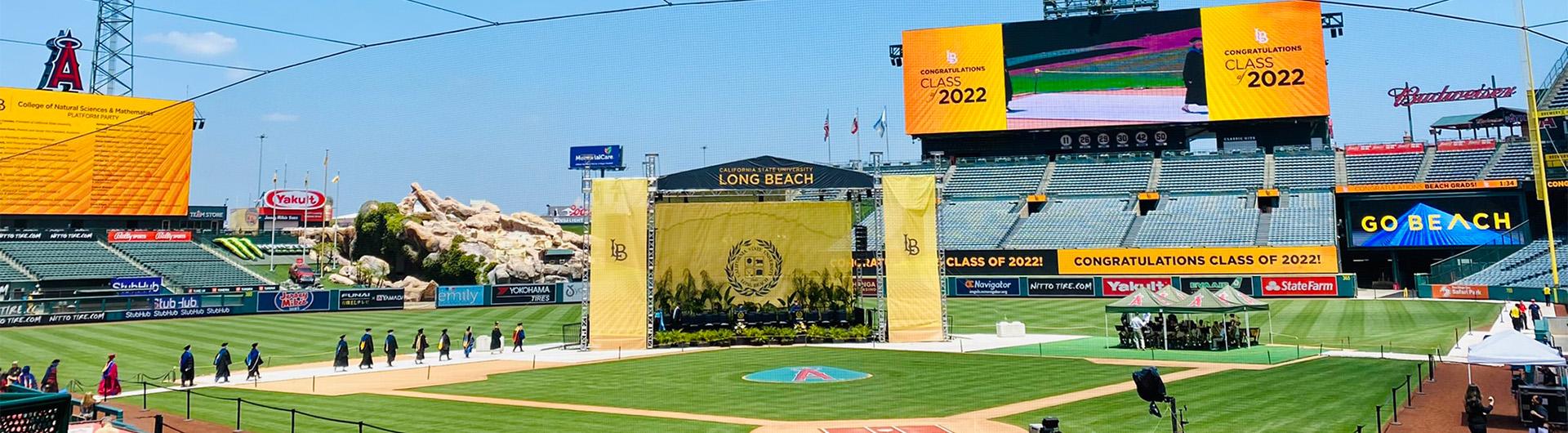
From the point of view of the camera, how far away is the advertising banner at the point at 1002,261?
55.8 m

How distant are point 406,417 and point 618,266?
1547 centimetres

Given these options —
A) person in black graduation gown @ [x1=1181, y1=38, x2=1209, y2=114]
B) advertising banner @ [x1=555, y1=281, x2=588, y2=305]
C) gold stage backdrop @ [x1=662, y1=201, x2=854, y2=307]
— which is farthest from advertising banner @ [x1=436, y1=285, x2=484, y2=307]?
person in black graduation gown @ [x1=1181, y1=38, x2=1209, y2=114]

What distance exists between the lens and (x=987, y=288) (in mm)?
55188

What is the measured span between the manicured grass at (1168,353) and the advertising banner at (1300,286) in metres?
22.5

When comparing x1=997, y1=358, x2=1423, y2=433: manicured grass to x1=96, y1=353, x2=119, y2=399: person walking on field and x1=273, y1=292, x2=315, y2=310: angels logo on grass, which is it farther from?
x1=273, y1=292, x2=315, y2=310: angels logo on grass

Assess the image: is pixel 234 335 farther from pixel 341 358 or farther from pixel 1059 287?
pixel 1059 287

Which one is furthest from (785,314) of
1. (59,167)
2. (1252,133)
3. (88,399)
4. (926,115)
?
(1252,133)

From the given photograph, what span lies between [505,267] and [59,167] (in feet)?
83.2

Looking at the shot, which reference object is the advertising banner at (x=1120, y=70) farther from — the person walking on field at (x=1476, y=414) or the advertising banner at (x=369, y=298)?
the person walking on field at (x=1476, y=414)

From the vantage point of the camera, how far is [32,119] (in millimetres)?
47781

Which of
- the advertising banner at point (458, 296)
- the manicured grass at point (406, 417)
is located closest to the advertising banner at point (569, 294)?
the advertising banner at point (458, 296)

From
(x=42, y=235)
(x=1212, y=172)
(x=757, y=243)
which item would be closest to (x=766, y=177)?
(x=757, y=243)

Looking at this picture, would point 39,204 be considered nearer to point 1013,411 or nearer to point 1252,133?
point 1013,411

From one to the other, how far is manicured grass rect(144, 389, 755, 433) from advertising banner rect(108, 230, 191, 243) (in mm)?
43316
